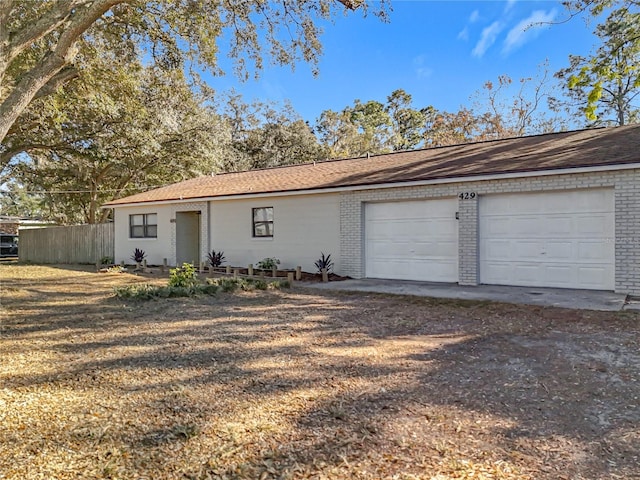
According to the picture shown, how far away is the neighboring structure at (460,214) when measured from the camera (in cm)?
938

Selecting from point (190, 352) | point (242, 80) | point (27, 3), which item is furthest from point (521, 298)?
point (27, 3)

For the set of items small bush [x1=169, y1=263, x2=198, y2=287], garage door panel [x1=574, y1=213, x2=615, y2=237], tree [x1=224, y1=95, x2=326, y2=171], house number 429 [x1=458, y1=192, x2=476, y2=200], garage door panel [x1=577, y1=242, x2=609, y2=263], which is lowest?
small bush [x1=169, y1=263, x2=198, y2=287]

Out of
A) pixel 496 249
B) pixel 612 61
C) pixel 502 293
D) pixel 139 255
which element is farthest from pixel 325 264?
pixel 139 255

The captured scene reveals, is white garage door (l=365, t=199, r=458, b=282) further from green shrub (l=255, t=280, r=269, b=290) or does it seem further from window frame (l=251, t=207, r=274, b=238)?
window frame (l=251, t=207, r=274, b=238)

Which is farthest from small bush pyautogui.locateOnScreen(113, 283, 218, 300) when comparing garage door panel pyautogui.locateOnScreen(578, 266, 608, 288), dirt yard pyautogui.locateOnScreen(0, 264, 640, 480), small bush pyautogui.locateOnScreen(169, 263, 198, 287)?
garage door panel pyautogui.locateOnScreen(578, 266, 608, 288)

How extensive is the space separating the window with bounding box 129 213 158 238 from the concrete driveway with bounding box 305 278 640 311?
30.1 ft

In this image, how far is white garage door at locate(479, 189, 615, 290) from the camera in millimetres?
9430

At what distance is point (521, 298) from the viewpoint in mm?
8773

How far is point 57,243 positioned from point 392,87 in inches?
1199

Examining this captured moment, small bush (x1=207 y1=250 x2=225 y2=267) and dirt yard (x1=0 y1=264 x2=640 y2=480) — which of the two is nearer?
dirt yard (x1=0 y1=264 x2=640 y2=480)

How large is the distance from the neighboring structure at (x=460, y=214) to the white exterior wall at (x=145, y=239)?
0.85m

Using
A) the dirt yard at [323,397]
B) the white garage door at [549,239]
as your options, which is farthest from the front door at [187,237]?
the white garage door at [549,239]

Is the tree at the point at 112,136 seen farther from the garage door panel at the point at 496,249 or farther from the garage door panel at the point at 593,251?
the garage door panel at the point at 593,251

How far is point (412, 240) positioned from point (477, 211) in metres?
1.86
